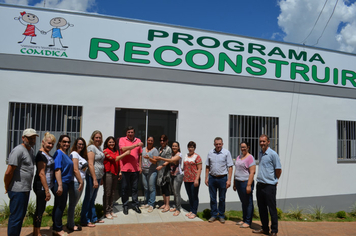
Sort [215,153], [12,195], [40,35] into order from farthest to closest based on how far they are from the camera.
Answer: [40,35]
[215,153]
[12,195]

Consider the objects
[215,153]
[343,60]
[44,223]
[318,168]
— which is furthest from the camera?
[343,60]

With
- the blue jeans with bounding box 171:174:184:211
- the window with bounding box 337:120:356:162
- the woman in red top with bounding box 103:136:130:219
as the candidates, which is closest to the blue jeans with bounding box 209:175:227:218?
the blue jeans with bounding box 171:174:184:211

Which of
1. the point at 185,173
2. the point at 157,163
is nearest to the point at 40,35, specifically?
the point at 157,163

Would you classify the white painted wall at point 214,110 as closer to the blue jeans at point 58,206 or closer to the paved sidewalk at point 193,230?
the paved sidewalk at point 193,230

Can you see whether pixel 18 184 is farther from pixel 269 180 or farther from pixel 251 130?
pixel 251 130

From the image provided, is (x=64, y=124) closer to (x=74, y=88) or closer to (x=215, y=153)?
(x=74, y=88)

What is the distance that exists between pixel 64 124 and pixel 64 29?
226cm

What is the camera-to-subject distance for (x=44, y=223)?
19.2 feet

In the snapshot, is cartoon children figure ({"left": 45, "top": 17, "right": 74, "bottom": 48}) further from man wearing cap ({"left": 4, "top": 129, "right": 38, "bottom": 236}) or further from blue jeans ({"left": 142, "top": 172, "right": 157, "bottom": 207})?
blue jeans ({"left": 142, "top": 172, "right": 157, "bottom": 207})

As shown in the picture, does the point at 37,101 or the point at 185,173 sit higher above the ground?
the point at 37,101

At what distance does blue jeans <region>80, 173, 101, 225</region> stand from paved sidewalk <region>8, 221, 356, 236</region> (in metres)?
0.17

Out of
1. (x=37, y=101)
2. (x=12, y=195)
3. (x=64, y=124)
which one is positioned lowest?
(x=12, y=195)

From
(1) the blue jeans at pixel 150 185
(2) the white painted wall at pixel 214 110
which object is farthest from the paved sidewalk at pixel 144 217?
(2) the white painted wall at pixel 214 110

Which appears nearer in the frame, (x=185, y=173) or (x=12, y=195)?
(x=12, y=195)
